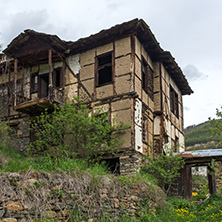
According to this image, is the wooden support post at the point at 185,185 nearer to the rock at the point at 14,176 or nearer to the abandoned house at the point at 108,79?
the abandoned house at the point at 108,79

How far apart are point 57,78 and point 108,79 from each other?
283 cm

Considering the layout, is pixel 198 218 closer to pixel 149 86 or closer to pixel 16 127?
pixel 149 86

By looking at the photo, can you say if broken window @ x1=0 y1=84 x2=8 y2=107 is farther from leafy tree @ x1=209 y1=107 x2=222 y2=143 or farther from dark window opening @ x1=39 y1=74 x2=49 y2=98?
leafy tree @ x1=209 y1=107 x2=222 y2=143

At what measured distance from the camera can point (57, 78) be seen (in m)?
17.3

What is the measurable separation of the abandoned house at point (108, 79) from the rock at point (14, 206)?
23.6 feet

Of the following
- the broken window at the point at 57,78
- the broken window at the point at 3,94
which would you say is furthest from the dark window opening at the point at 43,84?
the broken window at the point at 3,94

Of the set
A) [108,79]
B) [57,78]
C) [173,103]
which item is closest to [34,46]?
[57,78]

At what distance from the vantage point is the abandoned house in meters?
14.3

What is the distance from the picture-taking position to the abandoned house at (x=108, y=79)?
564 inches

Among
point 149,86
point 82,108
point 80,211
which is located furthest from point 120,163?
point 80,211

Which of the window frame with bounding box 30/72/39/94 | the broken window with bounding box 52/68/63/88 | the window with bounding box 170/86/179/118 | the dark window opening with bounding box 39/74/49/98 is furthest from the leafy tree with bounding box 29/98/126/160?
the window with bounding box 170/86/179/118

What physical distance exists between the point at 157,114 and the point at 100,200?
29.2 ft

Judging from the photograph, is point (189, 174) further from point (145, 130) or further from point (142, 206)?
point (142, 206)

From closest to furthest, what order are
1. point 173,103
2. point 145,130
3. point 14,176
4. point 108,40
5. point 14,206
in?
point 14,206
point 14,176
point 108,40
point 145,130
point 173,103
